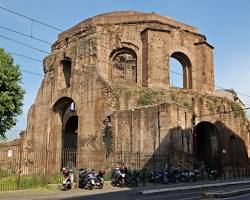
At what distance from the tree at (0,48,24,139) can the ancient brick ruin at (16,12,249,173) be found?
213 inches

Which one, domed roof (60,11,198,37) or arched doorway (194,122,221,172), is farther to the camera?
domed roof (60,11,198,37)

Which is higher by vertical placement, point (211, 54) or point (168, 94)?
point (211, 54)

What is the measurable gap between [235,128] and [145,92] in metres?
6.87

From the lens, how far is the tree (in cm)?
1925

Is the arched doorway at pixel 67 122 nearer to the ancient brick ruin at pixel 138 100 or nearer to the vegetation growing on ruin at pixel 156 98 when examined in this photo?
the ancient brick ruin at pixel 138 100

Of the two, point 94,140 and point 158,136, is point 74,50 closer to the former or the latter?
point 94,140

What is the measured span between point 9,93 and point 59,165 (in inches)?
309

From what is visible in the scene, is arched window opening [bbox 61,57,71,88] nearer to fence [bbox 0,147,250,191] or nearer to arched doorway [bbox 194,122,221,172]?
fence [bbox 0,147,250,191]

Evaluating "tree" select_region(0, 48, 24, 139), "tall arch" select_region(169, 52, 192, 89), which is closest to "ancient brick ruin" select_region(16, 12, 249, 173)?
"tall arch" select_region(169, 52, 192, 89)

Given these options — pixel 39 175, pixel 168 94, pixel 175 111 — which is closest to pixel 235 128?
pixel 168 94

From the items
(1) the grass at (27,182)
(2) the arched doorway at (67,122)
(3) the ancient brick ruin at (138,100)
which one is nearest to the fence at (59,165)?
(1) the grass at (27,182)

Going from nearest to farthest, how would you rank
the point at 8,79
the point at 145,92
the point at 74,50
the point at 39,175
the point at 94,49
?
the point at 39,175
the point at 8,79
the point at 145,92
the point at 94,49
the point at 74,50

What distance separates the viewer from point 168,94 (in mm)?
23859

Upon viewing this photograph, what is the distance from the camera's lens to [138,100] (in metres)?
23.3
